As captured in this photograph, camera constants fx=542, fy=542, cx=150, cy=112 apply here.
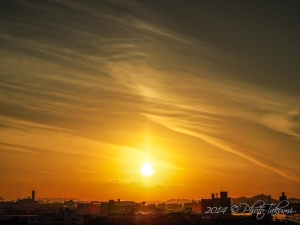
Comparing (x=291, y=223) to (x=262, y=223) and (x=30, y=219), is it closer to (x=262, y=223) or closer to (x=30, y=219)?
(x=262, y=223)

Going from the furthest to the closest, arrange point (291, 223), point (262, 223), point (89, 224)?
point (89, 224)
point (262, 223)
point (291, 223)

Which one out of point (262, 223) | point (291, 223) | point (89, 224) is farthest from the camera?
point (89, 224)

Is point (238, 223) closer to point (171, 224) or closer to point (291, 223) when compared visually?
point (171, 224)

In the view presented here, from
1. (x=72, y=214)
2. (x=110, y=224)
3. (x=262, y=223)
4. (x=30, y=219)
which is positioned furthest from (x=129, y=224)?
(x=262, y=223)

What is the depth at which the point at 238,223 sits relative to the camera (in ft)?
653

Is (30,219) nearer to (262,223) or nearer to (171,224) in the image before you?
(171,224)

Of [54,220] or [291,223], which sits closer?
[291,223]

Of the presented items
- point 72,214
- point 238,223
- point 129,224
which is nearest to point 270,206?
point 238,223

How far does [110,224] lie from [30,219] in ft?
100

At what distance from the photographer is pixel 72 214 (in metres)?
190

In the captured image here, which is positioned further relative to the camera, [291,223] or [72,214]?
[72,214]

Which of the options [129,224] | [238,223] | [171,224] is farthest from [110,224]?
[238,223]

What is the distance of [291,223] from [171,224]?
169 ft

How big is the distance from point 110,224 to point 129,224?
23.2 ft
